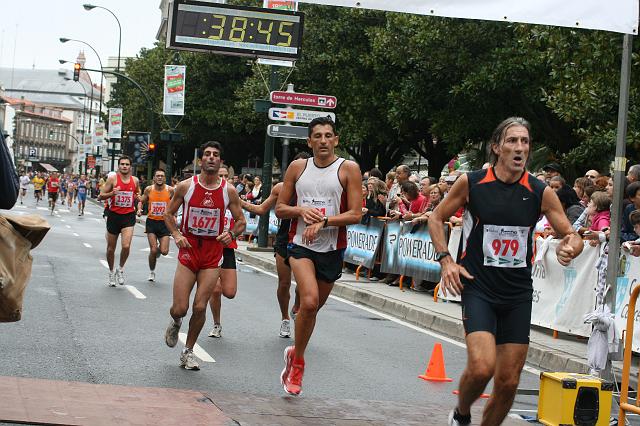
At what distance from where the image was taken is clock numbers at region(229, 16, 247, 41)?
1751cm

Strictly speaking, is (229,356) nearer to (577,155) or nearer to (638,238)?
(638,238)

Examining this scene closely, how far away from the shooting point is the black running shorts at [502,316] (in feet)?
19.9

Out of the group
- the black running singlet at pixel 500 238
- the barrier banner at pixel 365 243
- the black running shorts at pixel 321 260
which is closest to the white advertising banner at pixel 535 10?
the black running shorts at pixel 321 260

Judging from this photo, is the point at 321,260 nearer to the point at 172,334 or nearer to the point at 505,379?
the point at 172,334

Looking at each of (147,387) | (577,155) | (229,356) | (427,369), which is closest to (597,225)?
(427,369)

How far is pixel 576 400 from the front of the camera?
22.2 feet

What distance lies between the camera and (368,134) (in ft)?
130

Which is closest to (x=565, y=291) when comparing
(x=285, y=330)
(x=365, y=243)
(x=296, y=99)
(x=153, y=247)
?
(x=285, y=330)

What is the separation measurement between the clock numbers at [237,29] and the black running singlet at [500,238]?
1177 centimetres

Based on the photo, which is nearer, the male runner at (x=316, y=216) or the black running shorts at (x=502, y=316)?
the black running shorts at (x=502, y=316)

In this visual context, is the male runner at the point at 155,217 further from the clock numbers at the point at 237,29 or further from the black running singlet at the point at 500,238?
the black running singlet at the point at 500,238

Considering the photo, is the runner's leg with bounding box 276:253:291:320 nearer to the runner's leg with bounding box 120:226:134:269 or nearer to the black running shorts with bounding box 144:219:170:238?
the runner's leg with bounding box 120:226:134:269

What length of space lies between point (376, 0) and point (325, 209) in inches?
65.8

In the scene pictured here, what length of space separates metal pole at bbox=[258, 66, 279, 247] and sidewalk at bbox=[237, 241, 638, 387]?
5.83 metres
